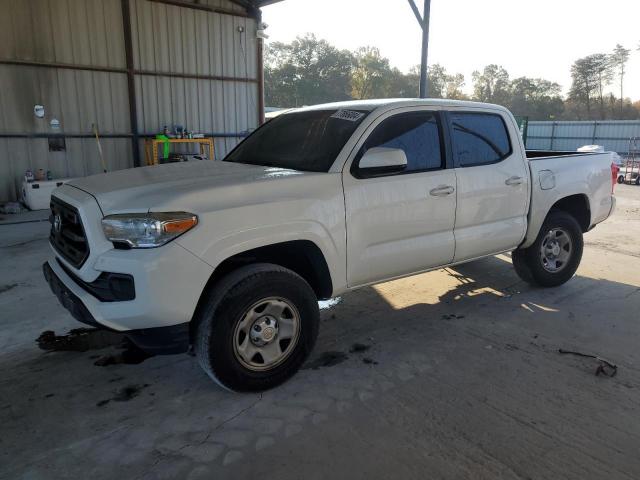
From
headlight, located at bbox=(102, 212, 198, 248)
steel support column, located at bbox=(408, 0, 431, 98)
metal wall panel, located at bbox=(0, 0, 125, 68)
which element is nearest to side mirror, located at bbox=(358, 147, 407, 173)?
headlight, located at bbox=(102, 212, 198, 248)

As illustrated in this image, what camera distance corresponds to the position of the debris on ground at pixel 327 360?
3.56m

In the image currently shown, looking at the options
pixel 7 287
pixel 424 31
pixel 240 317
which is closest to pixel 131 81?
pixel 424 31

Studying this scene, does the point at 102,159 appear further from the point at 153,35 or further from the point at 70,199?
the point at 70,199

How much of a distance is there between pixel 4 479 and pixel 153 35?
40.0ft

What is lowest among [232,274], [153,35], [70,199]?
[232,274]

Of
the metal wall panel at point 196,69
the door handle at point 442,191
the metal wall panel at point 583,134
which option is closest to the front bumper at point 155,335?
the door handle at point 442,191

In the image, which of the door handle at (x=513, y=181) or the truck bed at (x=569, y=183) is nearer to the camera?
the door handle at (x=513, y=181)

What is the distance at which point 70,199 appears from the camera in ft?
10.2

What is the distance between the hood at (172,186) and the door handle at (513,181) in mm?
2088

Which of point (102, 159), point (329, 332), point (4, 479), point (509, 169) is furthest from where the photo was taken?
point (102, 159)

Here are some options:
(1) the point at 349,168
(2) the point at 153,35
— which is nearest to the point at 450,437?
(1) the point at 349,168

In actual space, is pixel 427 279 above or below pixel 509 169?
below

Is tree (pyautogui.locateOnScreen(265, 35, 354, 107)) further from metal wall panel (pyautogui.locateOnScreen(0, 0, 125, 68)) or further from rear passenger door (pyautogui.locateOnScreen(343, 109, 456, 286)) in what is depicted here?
rear passenger door (pyautogui.locateOnScreen(343, 109, 456, 286))

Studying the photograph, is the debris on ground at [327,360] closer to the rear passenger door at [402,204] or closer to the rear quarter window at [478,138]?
the rear passenger door at [402,204]
